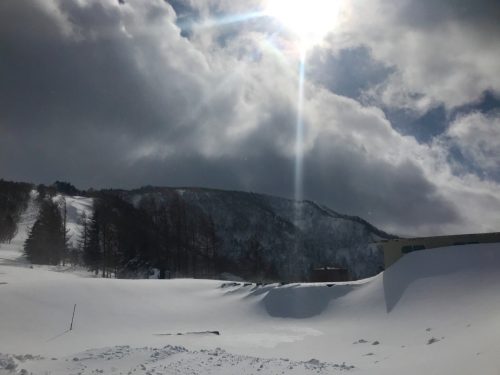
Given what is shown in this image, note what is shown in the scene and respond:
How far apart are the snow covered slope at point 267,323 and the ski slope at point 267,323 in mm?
81

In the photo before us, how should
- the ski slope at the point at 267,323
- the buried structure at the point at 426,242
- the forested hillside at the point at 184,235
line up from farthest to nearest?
the forested hillside at the point at 184,235, the buried structure at the point at 426,242, the ski slope at the point at 267,323

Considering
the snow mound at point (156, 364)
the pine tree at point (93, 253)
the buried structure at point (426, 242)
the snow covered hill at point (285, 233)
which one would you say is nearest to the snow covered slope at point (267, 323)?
the snow mound at point (156, 364)

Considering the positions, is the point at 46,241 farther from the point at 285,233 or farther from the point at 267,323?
the point at 285,233

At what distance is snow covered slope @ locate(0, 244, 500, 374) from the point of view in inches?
589

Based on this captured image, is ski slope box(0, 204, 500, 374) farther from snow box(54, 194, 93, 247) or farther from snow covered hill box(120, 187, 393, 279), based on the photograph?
snow covered hill box(120, 187, 393, 279)

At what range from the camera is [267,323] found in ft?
102

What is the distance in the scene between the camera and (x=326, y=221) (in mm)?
190000

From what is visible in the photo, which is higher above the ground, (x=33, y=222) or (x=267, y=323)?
(x=33, y=222)

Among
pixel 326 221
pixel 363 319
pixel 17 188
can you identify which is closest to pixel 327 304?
pixel 363 319

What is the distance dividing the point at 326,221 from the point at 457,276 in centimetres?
16381

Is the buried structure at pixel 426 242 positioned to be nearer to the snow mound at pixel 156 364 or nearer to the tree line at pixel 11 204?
the snow mound at pixel 156 364

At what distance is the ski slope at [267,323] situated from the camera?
1492 cm

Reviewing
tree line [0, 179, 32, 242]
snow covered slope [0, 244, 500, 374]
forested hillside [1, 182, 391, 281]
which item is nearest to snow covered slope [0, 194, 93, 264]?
forested hillside [1, 182, 391, 281]

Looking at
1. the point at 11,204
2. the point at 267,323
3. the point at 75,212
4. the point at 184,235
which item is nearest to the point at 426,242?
the point at 267,323
